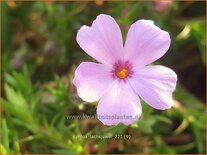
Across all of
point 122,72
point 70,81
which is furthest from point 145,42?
point 70,81

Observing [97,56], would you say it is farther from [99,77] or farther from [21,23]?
[21,23]

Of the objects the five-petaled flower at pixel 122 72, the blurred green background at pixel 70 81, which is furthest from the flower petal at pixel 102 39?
the blurred green background at pixel 70 81

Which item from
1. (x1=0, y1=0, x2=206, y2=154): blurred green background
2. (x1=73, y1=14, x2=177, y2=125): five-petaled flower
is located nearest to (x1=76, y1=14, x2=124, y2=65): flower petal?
(x1=73, y1=14, x2=177, y2=125): five-petaled flower

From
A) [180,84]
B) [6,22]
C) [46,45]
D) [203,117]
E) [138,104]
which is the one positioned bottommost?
[138,104]

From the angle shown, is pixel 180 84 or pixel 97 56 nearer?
pixel 97 56

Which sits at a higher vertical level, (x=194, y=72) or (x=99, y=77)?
(x=194, y=72)

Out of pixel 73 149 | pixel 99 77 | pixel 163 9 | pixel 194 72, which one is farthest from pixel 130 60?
pixel 194 72

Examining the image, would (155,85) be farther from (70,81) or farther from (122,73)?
(70,81)
